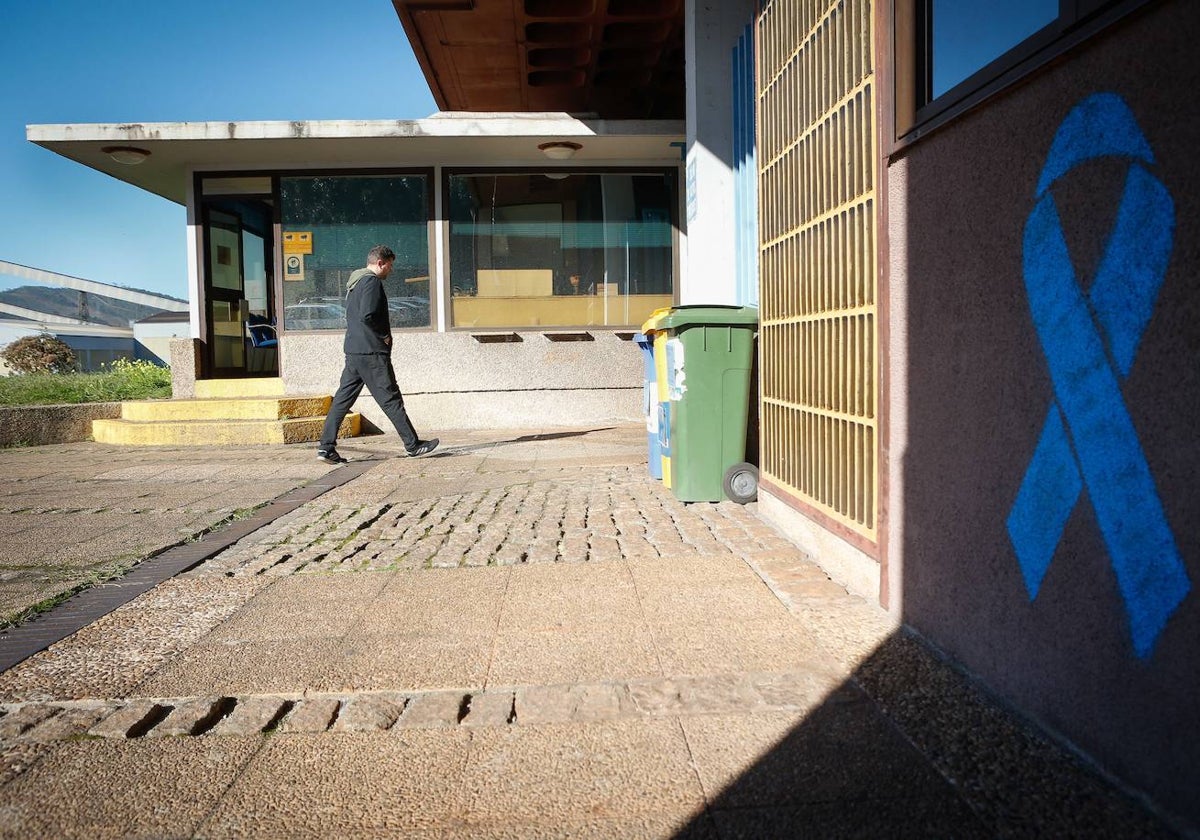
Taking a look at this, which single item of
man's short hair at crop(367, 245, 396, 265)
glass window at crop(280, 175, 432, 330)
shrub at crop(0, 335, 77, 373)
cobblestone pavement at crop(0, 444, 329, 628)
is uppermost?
glass window at crop(280, 175, 432, 330)

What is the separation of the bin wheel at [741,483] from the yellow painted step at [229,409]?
6.88 m

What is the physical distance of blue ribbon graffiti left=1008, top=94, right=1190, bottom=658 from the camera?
188cm

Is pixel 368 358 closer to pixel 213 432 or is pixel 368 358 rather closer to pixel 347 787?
pixel 213 432

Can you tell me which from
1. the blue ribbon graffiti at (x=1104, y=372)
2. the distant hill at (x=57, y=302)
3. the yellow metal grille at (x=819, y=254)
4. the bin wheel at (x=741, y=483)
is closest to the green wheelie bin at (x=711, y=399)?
the bin wheel at (x=741, y=483)

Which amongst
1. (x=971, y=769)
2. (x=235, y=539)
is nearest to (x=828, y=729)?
(x=971, y=769)

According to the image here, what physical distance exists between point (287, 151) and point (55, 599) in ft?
28.7

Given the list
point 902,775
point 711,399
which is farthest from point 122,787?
point 711,399

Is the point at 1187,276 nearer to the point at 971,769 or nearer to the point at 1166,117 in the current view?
the point at 1166,117

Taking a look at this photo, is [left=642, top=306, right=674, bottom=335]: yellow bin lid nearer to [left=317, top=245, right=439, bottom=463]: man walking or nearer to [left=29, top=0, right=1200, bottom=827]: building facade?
[left=29, top=0, right=1200, bottom=827]: building facade

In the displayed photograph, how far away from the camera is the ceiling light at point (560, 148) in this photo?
36.7 ft

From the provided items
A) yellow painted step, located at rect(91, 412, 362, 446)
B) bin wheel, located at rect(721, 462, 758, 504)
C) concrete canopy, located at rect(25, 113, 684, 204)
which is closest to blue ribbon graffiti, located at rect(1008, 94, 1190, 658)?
bin wheel, located at rect(721, 462, 758, 504)

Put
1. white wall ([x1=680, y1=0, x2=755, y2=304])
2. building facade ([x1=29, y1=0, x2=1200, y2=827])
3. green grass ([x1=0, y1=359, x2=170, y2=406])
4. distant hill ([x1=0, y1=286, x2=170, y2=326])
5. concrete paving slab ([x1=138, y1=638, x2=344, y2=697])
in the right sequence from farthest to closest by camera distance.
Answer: distant hill ([x1=0, y1=286, x2=170, y2=326]), green grass ([x1=0, y1=359, x2=170, y2=406]), white wall ([x1=680, y1=0, x2=755, y2=304]), concrete paving slab ([x1=138, y1=638, x2=344, y2=697]), building facade ([x1=29, y1=0, x2=1200, y2=827])

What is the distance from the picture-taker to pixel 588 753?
236 centimetres

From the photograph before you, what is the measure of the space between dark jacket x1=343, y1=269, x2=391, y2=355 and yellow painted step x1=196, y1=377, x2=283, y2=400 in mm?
3814
